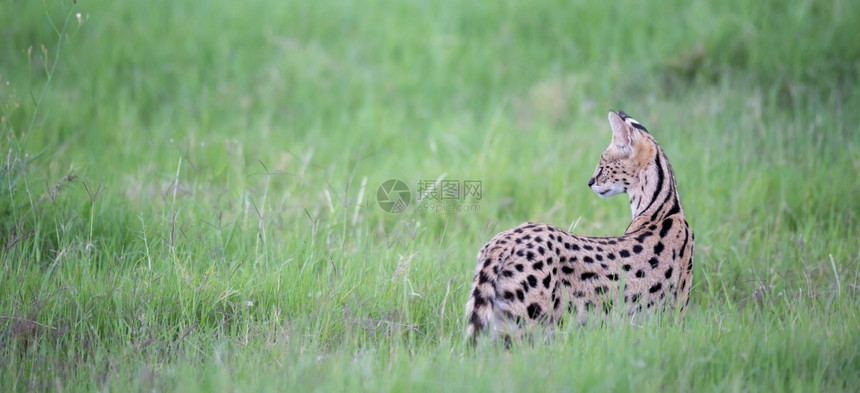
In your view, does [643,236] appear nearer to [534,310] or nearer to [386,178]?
[534,310]

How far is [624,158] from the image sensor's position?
19.2ft

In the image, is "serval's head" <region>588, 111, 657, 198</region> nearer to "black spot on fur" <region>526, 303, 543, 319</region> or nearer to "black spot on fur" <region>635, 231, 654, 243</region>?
"black spot on fur" <region>635, 231, 654, 243</region>

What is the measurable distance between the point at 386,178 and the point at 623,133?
130 inches

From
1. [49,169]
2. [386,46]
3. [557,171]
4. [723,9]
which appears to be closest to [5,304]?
[49,169]

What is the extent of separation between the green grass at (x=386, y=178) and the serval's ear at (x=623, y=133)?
126 cm

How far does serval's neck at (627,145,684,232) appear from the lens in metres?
5.64

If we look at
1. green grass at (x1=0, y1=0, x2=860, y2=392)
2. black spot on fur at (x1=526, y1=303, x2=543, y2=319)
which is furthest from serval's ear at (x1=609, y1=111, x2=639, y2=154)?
black spot on fur at (x1=526, y1=303, x2=543, y2=319)

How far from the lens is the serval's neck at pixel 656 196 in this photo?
5637 mm
